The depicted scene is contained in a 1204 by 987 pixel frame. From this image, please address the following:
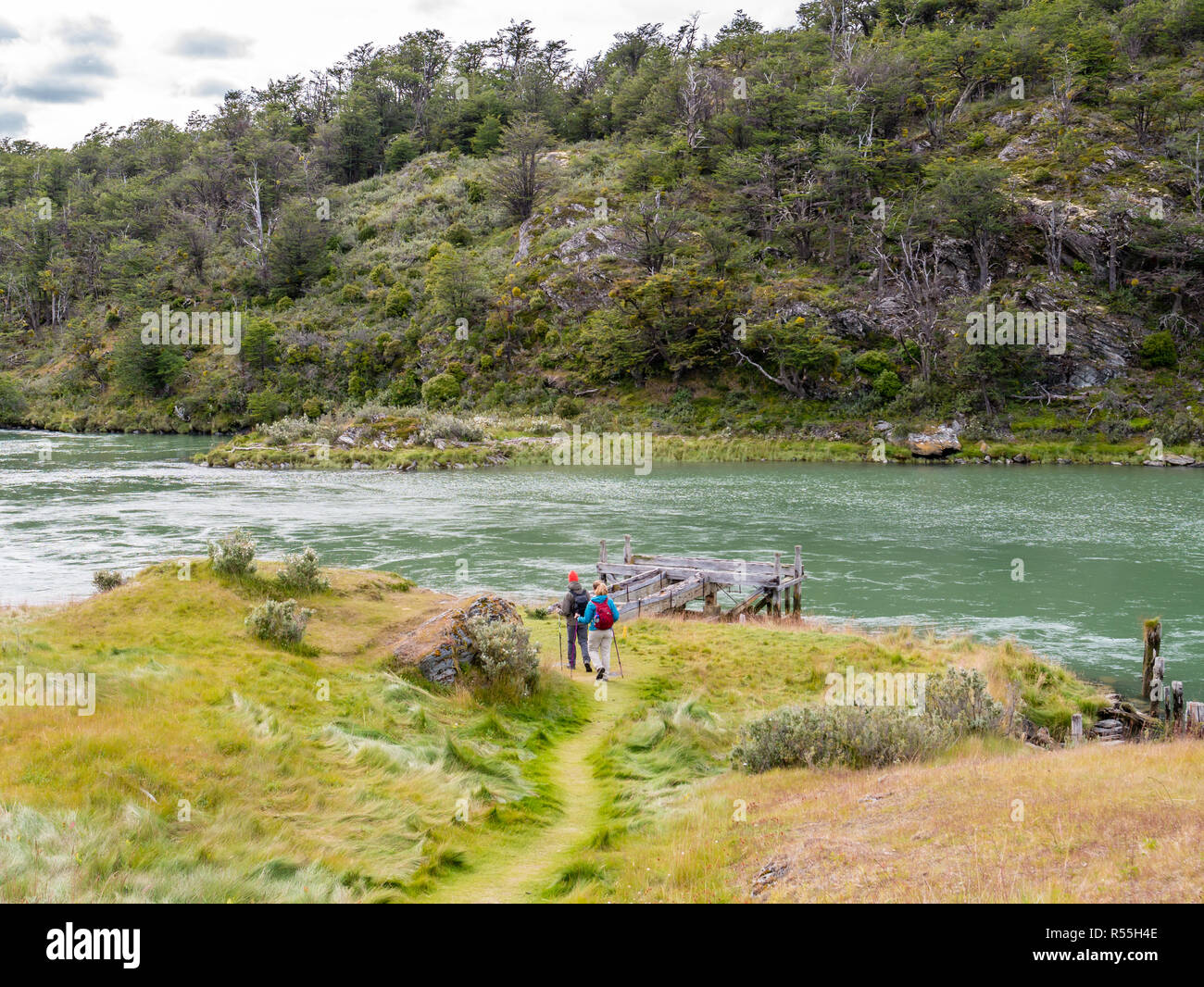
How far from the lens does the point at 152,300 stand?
340ft

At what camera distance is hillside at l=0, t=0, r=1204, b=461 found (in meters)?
69.4

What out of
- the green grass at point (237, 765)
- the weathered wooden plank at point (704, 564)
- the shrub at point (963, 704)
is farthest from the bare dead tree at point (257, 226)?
the shrub at point (963, 704)

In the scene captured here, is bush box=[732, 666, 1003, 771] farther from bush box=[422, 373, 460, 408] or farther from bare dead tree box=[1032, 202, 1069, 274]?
bare dead tree box=[1032, 202, 1069, 274]

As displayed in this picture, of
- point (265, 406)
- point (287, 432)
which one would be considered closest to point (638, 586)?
point (287, 432)

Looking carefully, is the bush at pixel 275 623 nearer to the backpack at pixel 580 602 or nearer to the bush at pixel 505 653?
the bush at pixel 505 653

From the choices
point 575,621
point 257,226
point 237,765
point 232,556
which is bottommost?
point 575,621

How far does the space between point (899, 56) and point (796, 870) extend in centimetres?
10573

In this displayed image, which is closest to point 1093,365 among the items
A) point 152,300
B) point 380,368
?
point 380,368

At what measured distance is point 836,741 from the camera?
10.6 meters

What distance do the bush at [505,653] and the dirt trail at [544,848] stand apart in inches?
57.0

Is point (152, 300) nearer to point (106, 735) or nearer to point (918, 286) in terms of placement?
point (918, 286)

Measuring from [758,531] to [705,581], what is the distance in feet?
36.7

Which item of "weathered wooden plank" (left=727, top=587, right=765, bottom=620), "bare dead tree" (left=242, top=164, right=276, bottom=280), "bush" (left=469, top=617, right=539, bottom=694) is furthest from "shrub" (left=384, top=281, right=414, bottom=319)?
"bush" (left=469, top=617, right=539, bottom=694)

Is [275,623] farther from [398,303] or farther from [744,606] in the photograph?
[398,303]
